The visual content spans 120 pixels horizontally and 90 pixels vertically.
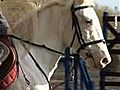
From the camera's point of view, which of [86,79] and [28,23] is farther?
[86,79]

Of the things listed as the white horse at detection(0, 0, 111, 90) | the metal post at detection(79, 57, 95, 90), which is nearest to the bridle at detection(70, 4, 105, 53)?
the white horse at detection(0, 0, 111, 90)

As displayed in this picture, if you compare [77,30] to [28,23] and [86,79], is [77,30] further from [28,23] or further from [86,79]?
[86,79]

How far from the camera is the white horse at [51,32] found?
4.33 metres

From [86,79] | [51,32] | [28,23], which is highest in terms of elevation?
[28,23]

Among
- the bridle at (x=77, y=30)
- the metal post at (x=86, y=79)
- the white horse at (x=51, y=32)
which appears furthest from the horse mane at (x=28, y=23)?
the metal post at (x=86, y=79)

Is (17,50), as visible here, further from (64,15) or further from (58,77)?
(58,77)

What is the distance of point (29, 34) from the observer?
14.5 feet

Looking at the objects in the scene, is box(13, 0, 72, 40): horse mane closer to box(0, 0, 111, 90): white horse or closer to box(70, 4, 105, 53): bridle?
box(0, 0, 111, 90): white horse

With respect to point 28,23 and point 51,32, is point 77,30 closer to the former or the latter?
point 51,32

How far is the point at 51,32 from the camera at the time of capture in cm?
446

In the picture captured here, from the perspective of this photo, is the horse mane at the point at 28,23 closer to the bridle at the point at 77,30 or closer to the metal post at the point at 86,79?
the bridle at the point at 77,30

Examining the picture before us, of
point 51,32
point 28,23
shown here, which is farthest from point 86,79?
point 28,23

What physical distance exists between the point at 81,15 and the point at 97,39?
30 cm

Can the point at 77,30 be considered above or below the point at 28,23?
below
